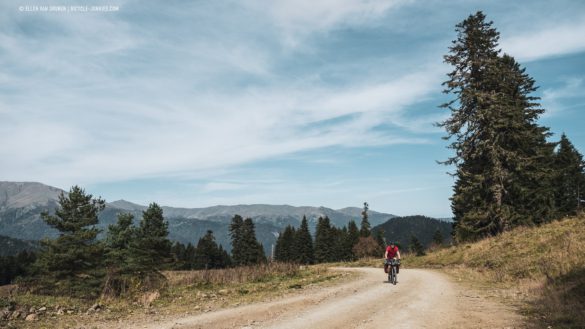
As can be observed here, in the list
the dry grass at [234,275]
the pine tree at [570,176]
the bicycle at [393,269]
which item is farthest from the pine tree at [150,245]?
the pine tree at [570,176]

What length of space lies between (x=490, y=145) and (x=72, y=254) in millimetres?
36385

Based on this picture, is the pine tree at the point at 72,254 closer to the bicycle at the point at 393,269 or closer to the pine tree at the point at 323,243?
the bicycle at the point at 393,269

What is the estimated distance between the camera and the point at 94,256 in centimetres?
3591

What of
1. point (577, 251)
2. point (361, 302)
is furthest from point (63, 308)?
point (577, 251)

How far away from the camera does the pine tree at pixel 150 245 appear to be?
38406 millimetres

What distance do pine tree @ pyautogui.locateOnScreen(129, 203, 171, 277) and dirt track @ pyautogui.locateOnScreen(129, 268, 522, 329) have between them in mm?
28814

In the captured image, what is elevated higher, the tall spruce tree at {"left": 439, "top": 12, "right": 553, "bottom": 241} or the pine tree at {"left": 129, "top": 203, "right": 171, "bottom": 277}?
the tall spruce tree at {"left": 439, "top": 12, "right": 553, "bottom": 241}

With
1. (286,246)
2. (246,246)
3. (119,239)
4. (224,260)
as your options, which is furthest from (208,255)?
(119,239)

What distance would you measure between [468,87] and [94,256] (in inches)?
1440

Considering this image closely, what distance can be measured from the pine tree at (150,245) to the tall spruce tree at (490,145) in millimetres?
30417

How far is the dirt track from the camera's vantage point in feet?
31.0

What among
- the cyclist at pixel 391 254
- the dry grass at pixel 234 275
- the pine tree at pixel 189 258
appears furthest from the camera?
the pine tree at pixel 189 258

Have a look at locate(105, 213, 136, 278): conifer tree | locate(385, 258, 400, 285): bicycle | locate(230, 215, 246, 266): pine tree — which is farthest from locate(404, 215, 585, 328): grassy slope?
locate(230, 215, 246, 266): pine tree

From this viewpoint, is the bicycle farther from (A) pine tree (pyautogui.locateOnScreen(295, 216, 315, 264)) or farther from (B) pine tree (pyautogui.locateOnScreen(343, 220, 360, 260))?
(B) pine tree (pyautogui.locateOnScreen(343, 220, 360, 260))
